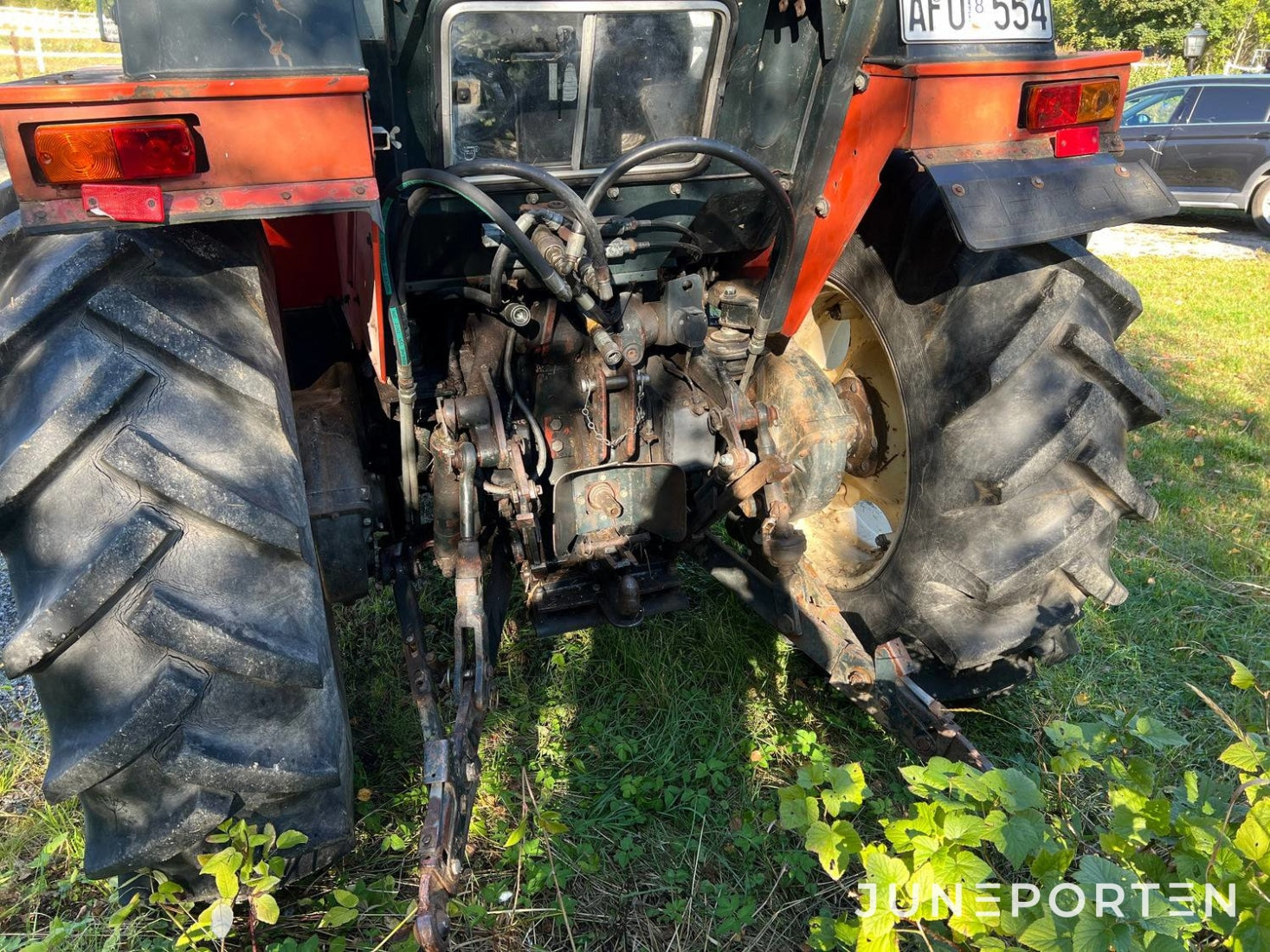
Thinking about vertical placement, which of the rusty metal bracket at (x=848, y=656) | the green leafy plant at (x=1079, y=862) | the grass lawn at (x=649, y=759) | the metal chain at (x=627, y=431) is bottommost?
the grass lawn at (x=649, y=759)

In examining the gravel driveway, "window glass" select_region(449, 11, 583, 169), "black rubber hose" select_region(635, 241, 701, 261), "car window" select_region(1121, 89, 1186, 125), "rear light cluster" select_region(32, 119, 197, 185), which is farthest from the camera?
"car window" select_region(1121, 89, 1186, 125)

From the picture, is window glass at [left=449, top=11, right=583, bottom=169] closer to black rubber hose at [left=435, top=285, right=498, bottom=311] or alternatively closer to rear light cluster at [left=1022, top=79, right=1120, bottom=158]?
black rubber hose at [left=435, top=285, right=498, bottom=311]

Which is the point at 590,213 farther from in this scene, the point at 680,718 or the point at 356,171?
the point at 680,718

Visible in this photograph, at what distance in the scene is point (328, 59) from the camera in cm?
155

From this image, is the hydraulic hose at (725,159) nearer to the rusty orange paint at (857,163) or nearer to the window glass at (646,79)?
the rusty orange paint at (857,163)

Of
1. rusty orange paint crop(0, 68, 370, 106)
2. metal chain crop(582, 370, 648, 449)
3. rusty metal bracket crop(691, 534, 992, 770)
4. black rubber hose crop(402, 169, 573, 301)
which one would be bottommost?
rusty metal bracket crop(691, 534, 992, 770)

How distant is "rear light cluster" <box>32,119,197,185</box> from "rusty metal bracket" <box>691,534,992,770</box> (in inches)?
65.1

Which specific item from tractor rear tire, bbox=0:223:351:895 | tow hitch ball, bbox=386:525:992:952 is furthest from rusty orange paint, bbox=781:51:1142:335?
tractor rear tire, bbox=0:223:351:895

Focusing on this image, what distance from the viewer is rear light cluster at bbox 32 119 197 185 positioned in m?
1.39

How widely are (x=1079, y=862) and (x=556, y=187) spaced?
156 centimetres

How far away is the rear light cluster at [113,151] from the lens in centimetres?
139

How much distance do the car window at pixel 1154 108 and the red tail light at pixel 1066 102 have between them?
10304mm

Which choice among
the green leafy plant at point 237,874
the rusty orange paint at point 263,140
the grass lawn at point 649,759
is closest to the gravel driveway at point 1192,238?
the grass lawn at point 649,759

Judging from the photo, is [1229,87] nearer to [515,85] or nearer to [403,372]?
[515,85]
